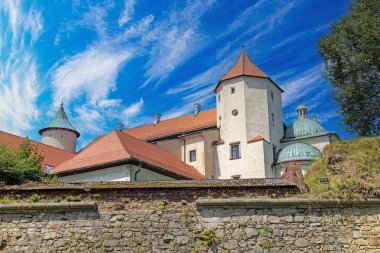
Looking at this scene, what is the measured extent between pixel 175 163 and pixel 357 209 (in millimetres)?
20533

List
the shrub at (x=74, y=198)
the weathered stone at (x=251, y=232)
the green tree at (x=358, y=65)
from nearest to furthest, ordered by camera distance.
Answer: the weathered stone at (x=251, y=232) → the shrub at (x=74, y=198) → the green tree at (x=358, y=65)

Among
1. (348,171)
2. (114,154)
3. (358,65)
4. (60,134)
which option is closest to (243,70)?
(358,65)

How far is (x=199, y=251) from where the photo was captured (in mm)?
10711

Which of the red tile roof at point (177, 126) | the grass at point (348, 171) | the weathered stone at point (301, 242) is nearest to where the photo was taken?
the weathered stone at point (301, 242)

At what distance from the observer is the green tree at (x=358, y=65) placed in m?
22.8

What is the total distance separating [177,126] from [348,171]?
3038 cm

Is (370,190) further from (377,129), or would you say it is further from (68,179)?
(68,179)

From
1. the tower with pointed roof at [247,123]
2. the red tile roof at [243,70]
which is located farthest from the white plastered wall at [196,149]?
the red tile roof at [243,70]

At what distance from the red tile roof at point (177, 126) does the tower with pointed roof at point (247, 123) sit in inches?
99.8

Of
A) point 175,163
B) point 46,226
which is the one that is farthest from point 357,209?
point 175,163

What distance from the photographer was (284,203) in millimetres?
10906

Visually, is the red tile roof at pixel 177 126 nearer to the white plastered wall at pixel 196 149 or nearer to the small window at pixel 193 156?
the white plastered wall at pixel 196 149

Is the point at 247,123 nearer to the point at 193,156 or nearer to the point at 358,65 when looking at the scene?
the point at 193,156

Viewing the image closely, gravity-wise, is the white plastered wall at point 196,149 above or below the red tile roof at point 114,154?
above
